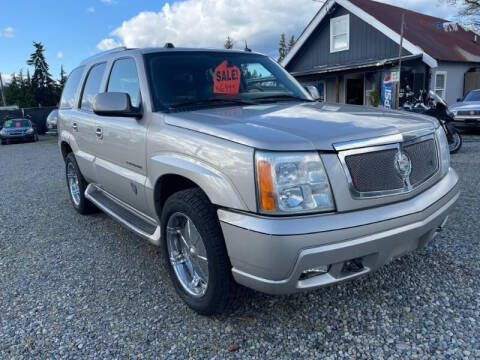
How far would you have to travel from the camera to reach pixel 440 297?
8.98 feet

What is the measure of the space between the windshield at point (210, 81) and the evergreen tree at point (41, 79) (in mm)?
48846

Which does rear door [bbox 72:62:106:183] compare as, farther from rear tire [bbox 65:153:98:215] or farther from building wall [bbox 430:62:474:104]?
building wall [bbox 430:62:474:104]

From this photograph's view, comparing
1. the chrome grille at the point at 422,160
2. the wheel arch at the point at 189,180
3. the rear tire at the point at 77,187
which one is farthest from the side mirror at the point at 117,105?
the rear tire at the point at 77,187

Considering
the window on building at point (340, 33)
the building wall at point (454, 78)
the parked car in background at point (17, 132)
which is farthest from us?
Result: the parked car in background at point (17, 132)

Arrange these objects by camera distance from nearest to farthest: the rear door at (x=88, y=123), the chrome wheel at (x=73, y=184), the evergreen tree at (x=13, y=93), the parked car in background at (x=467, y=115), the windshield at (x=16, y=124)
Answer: the rear door at (x=88, y=123), the chrome wheel at (x=73, y=184), the parked car in background at (x=467, y=115), the windshield at (x=16, y=124), the evergreen tree at (x=13, y=93)

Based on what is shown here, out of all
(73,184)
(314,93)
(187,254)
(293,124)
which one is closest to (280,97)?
(314,93)

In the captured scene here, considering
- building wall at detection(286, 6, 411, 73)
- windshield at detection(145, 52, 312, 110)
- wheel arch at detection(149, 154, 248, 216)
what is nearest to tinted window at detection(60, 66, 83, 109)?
windshield at detection(145, 52, 312, 110)

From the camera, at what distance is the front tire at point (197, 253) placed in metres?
2.28

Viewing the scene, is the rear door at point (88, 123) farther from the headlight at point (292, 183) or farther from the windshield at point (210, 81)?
the headlight at point (292, 183)

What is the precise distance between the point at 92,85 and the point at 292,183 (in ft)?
10.5

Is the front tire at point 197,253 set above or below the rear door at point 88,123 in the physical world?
below

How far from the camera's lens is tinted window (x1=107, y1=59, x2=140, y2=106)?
10.7 ft

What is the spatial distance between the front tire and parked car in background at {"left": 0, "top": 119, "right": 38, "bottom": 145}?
2290cm

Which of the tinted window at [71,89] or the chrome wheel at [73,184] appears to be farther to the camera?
the chrome wheel at [73,184]
